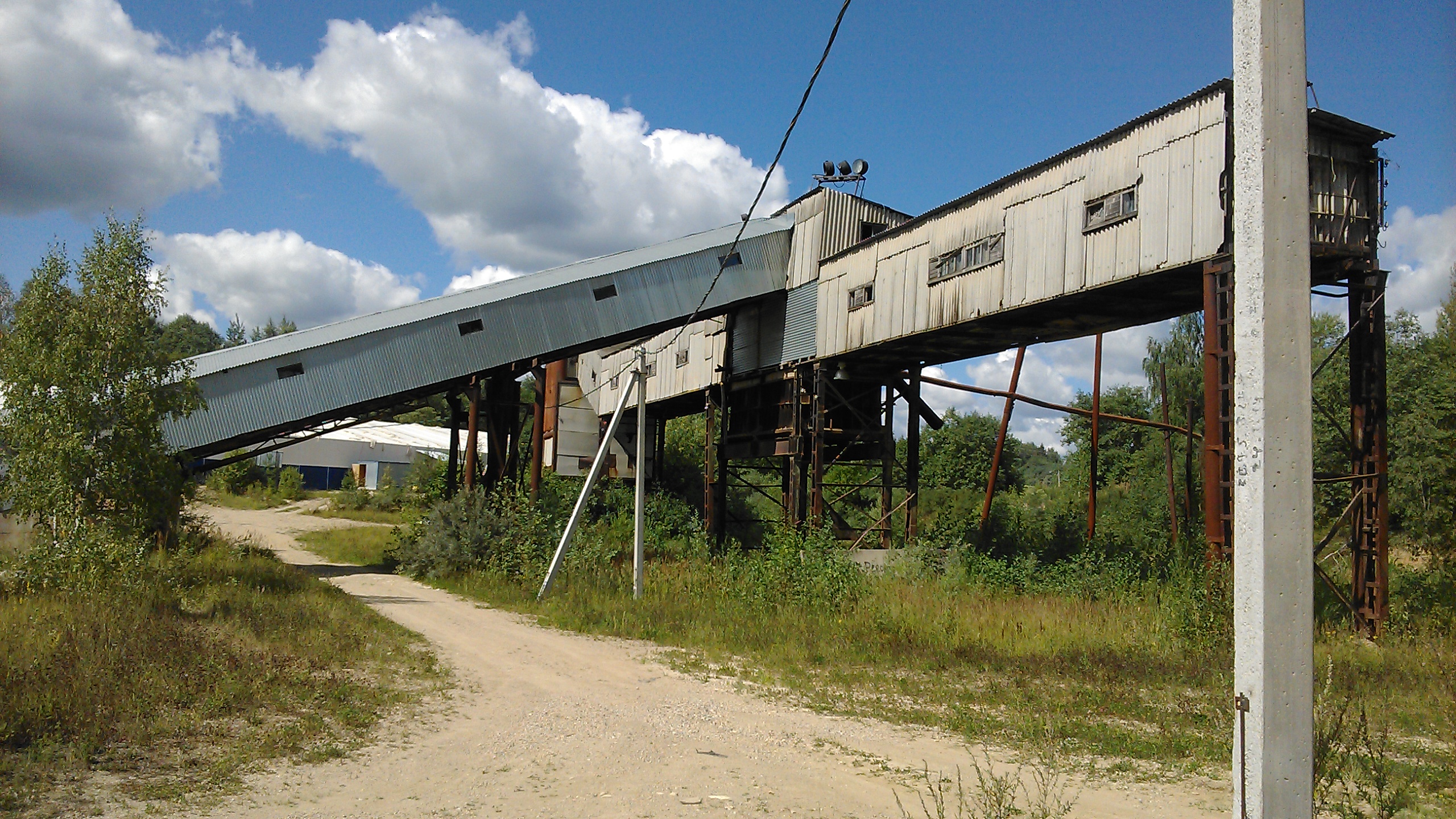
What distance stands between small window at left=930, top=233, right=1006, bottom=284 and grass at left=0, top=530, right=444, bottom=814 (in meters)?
11.8

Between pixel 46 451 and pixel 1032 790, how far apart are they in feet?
42.1

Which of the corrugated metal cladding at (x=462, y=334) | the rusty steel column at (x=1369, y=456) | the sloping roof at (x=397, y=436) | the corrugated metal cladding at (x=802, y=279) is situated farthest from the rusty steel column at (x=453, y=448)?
the sloping roof at (x=397, y=436)

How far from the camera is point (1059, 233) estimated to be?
49.2 feet

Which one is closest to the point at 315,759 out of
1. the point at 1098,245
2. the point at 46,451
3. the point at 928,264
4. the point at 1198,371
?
the point at 46,451

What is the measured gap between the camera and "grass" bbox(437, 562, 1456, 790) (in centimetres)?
783

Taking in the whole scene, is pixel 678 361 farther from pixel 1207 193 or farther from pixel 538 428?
pixel 1207 193

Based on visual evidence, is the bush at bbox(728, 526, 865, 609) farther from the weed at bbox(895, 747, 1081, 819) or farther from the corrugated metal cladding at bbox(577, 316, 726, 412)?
the corrugated metal cladding at bbox(577, 316, 726, 412)

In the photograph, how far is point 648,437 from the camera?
121ft

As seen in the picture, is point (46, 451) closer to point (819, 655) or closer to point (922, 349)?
point (819, 655)

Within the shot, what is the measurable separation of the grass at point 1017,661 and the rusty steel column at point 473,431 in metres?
5.19

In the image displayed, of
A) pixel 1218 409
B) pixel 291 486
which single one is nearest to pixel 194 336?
pixel 291 486

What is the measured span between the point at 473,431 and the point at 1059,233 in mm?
13897

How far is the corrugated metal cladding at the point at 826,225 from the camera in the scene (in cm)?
2248

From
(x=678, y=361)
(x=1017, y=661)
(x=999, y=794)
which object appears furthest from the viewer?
(x=678, y=361)
